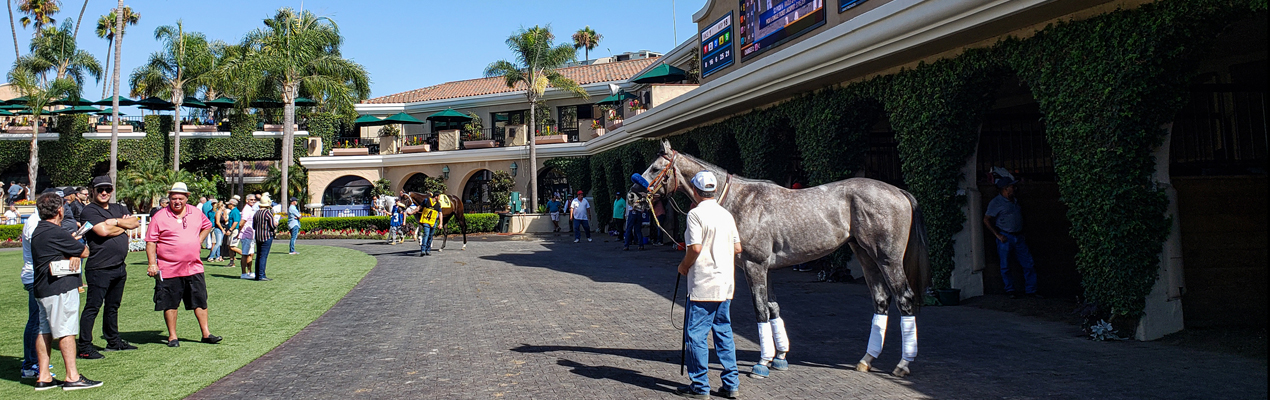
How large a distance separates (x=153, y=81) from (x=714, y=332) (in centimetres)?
4328

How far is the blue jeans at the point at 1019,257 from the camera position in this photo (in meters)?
10.1

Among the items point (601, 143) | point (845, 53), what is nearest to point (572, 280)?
point (845, 53)

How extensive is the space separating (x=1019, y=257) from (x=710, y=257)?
6423mm

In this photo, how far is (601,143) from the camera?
27.5 meters

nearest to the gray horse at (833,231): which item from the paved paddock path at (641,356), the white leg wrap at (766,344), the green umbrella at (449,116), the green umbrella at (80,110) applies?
the white leg wrap at (766,344)

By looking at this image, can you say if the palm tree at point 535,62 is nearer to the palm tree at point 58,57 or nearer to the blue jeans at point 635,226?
the blue jeans at point 635,226

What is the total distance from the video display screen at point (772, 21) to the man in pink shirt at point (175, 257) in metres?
9.80

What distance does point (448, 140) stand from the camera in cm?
3834

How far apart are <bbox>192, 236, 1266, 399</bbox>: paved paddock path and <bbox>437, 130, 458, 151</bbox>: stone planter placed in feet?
88.9

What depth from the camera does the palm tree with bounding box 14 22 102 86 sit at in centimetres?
4844

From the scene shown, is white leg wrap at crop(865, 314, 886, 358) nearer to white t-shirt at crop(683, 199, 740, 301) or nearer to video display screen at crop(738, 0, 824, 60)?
white t-shirt at crop(683, 199, 740, 301)

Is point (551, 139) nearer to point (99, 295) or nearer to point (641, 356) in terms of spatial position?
point (99, 295)

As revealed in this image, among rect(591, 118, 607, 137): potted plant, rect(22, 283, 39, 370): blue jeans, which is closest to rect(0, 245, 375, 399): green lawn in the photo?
rect(22, 283, 39, 370): blue jeans

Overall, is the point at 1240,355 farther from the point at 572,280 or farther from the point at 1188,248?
the point at 572,280
